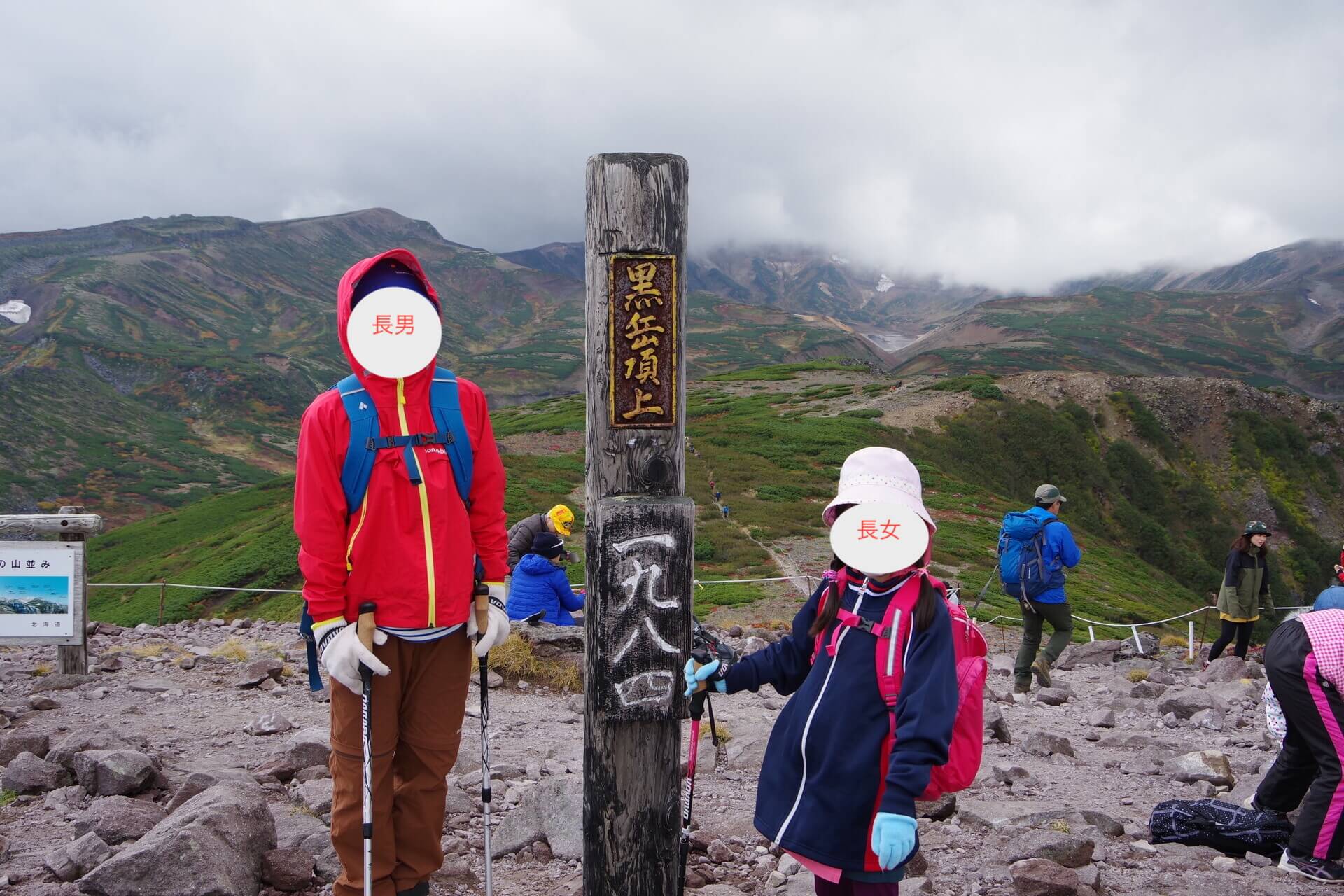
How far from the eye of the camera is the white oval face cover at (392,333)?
3.32 meters

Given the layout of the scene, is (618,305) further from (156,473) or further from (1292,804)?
(156,473)

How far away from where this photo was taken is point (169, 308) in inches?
6919

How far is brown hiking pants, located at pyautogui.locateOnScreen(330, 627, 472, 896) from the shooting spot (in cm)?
334

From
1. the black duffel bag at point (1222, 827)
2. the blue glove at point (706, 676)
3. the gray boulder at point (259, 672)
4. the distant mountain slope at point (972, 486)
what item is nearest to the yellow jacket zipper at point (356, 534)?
the blue glove at point (706, 676)

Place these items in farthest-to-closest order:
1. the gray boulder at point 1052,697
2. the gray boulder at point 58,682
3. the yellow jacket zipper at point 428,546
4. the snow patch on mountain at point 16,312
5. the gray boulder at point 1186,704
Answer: the snow patch on mountain at point 16,312 < the gray boulder at point 1052,697 < the gray boulder at point 1186,704 < the gray boulder at point 58,682 < the yellow jacket zipper at point 428,546

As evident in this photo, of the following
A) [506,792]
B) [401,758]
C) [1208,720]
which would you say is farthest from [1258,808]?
[401,758]

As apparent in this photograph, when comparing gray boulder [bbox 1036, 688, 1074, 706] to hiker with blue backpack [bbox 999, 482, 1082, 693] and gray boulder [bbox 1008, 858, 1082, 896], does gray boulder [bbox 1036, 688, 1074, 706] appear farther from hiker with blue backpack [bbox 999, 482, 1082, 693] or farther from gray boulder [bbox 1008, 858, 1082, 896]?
gray boulder [bbox 1008, 858, 1082, 896]

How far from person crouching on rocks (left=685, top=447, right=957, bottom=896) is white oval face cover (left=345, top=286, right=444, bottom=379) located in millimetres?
1693

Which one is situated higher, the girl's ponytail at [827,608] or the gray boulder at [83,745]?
the girl's ponytail at [827,608]

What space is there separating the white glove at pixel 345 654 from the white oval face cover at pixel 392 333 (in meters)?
0.98

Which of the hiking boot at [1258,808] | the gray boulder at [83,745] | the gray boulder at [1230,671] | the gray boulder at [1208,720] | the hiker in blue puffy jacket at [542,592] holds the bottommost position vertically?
the gray boulder at [1230,671]

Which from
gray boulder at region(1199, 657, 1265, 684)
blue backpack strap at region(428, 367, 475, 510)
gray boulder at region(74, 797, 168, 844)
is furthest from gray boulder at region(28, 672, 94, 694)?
gray boulder at region(1199, 657, 1265, 684)

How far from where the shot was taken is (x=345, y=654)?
10.3ft

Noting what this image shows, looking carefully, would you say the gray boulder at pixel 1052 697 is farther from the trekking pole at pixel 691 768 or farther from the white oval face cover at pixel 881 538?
the white oval face cover at pixel 881 538
